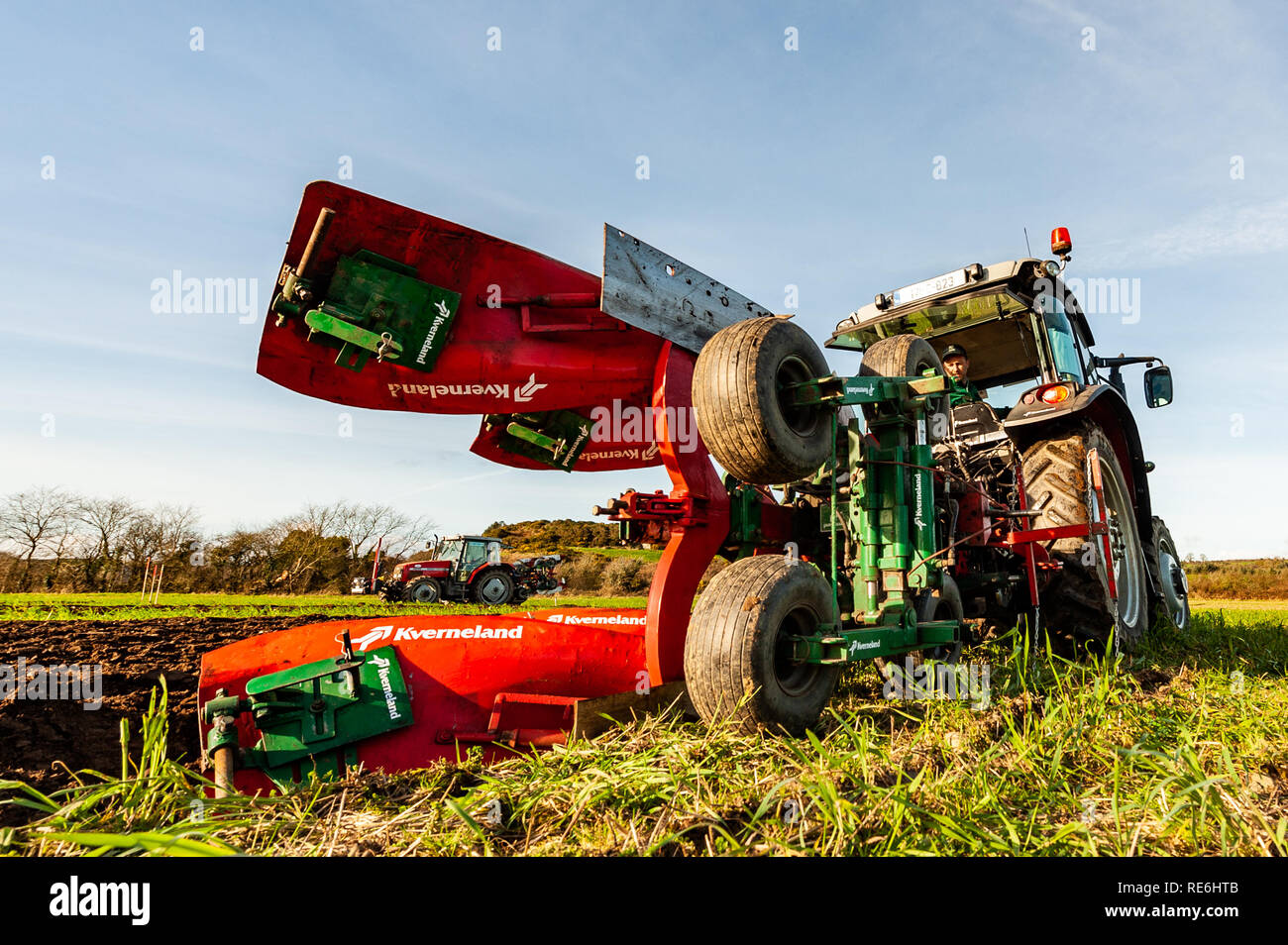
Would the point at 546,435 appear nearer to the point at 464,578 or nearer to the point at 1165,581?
the point at 1165,581

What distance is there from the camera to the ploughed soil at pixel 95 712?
2928 mm

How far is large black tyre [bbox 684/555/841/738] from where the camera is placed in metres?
2.52

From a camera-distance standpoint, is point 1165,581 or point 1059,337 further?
point 1165,581

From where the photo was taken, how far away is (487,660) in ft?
10.0

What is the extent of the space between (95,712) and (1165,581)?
7.80m

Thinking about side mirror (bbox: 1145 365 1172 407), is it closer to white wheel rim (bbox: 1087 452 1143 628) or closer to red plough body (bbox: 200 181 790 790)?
white wheel rim (bbox: 1087 452 1143 628)

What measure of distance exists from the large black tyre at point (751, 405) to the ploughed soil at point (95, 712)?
8.30ft

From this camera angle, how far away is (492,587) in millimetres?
18484

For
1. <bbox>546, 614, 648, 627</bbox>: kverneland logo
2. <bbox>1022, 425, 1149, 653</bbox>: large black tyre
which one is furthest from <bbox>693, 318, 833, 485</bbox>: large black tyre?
<bbox>1022, 425, 1149, 653</bbox>: large black tyre

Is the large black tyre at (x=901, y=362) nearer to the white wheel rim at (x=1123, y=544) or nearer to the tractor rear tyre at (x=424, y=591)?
the white wheel rim at (x=1123, y=544)

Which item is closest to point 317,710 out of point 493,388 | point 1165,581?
point 493,388
